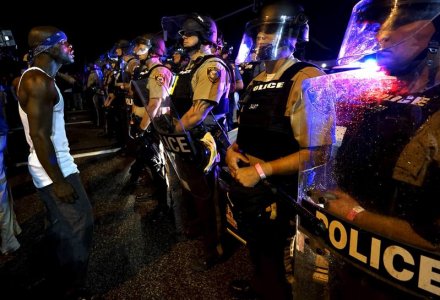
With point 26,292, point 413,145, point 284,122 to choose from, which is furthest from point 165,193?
point 413,145

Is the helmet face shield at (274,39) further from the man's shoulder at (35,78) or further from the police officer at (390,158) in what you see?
the man's shoulder at (35,78)

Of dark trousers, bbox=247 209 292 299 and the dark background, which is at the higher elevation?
the dark background

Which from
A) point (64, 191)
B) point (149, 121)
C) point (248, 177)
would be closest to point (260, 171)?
point (248, 177)

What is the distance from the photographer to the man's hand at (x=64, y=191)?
233 cm

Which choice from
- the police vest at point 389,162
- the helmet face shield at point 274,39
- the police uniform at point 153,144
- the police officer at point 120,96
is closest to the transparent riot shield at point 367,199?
the police vest at point 389,162

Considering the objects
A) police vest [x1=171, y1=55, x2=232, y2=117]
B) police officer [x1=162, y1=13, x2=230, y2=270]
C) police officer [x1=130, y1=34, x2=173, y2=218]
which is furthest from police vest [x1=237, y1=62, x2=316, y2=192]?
police officer [x1=130, y1=34, x2=173, y2=218]

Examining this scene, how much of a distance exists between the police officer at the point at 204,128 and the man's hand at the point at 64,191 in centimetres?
96

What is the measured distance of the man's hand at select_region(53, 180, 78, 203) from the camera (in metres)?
2.33

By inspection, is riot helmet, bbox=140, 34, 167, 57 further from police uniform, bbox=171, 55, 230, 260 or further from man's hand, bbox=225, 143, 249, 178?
man's hand, bbox=225, 143, 249, 178

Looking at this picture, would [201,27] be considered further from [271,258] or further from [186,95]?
[271,258]

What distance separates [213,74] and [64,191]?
1714mm

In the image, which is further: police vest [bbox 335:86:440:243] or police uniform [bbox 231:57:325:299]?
police uniform [bbox 231:57:325:299]

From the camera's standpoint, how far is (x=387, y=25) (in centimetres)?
130

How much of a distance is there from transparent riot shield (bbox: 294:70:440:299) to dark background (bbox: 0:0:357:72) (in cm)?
309
